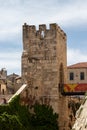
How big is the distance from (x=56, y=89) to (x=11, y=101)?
5.95 m

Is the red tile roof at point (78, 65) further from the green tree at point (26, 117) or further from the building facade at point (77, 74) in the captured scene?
the green tree at point (26, 117)

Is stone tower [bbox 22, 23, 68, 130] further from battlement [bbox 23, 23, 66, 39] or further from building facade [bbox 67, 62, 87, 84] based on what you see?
building facade [bbox 67, 62, 87, 84]

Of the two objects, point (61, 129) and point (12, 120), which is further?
point (61, 129)

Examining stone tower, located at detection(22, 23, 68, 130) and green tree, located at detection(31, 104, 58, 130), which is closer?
green tree, located at detection(31, 104, 58, 130)

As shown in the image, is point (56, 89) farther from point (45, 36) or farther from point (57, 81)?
point (45, 36)

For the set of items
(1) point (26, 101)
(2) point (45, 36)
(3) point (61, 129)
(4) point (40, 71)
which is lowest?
(3) point (61, 129)

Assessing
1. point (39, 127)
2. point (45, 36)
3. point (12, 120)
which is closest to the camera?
point (12, 120)

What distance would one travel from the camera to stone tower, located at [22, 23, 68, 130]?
46.8 m

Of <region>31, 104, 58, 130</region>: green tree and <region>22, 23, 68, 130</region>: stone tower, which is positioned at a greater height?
<region>22, 23, 68, 130</region>: stone tower

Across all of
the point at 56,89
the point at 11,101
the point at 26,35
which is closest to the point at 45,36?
the point at 26,35

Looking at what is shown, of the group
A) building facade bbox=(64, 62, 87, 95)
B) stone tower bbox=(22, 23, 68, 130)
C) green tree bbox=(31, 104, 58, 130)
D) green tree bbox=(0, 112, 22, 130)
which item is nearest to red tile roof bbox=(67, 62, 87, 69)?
building facade bbox=(64, 62, 87, 95)

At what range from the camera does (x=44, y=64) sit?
4712 centimetres

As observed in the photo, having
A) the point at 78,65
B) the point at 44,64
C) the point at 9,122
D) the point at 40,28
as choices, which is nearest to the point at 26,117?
the point at 9,122

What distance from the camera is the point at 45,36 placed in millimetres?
47656
